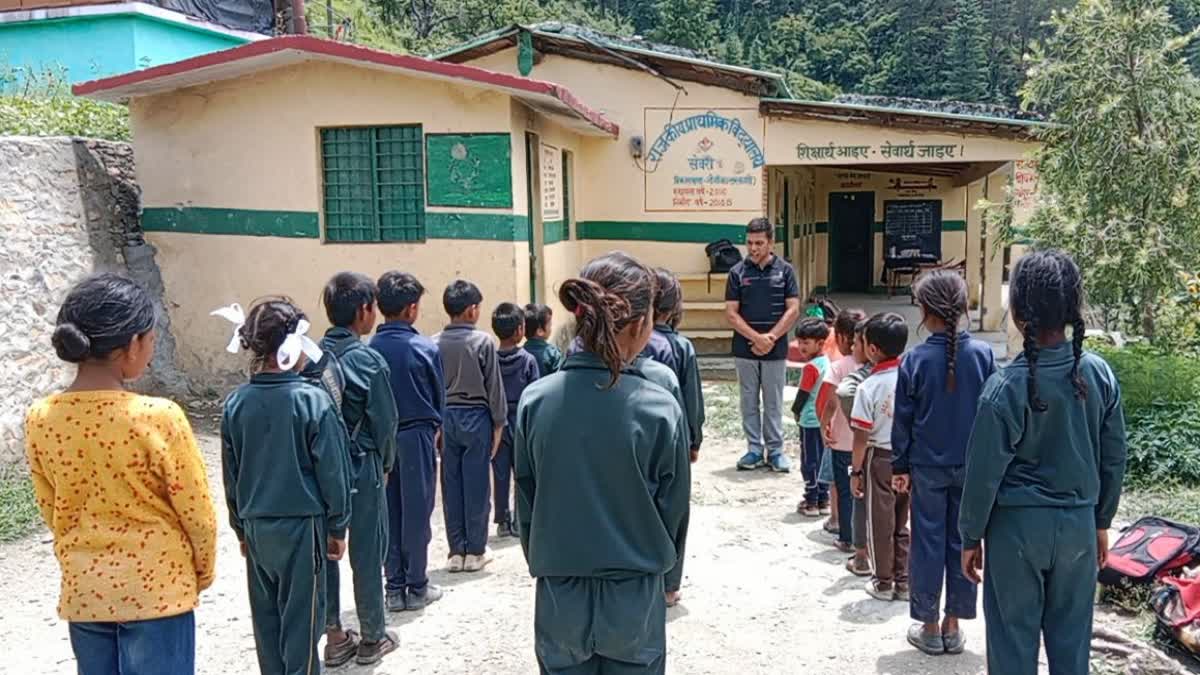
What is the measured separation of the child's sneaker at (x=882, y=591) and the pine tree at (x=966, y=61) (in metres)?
41.2

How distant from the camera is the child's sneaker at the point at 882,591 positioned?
465 centimetres

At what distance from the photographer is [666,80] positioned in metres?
11.6

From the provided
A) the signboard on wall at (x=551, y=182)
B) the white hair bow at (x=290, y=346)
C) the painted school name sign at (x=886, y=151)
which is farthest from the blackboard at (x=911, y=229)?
the white hair bow at (x=290, y=346)

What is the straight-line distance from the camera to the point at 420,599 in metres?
4.73

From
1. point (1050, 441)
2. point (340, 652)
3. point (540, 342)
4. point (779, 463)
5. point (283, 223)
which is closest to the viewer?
point (1050, 441)

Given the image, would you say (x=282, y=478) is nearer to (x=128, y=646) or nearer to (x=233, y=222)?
(x=128, y=646)

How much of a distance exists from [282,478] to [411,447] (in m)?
1.40

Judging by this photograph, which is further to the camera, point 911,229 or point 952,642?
point 911,229

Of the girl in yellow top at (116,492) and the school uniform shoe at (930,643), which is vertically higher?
the girl in yellow top at (116,492)

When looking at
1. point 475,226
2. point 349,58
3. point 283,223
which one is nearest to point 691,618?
point 475,226

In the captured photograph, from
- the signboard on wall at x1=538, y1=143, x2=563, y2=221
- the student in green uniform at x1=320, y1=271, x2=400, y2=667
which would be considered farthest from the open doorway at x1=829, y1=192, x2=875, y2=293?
the student in green uniform at x1=320, y1=271, x2=400, y2=667

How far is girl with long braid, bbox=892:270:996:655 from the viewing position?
381 centimetres

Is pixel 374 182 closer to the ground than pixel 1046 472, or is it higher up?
higher up

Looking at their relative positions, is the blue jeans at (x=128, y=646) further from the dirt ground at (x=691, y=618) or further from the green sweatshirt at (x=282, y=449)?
the dirt ground at (x=691, y=618)
